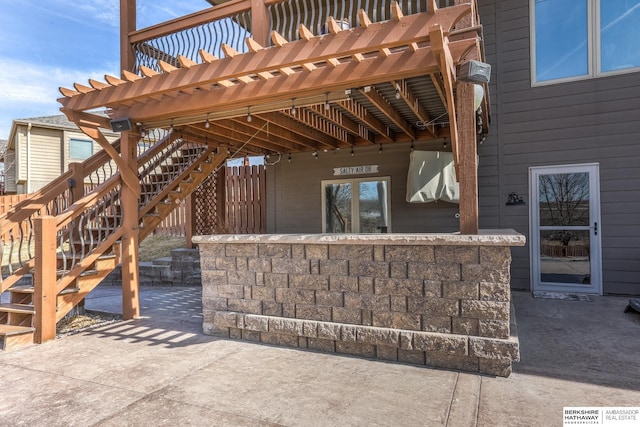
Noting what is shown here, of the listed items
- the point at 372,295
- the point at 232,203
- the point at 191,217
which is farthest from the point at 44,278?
the point at 232,203

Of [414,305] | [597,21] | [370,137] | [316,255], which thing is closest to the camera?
[414,305]

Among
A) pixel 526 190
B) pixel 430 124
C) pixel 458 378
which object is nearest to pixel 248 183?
pixel 430 124

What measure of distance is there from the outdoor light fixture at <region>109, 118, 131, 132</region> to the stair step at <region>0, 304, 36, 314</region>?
2284mm

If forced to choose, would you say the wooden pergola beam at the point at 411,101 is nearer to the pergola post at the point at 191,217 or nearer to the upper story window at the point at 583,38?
the upper story window at the point at 583,38

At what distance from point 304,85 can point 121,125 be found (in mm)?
2583

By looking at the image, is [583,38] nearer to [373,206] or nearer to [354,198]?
[373,206]

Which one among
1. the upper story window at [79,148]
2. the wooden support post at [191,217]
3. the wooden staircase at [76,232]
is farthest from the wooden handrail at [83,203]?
the upper story window at [79,148]

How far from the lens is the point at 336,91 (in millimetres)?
3754

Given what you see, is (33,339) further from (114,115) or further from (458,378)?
(458,378)

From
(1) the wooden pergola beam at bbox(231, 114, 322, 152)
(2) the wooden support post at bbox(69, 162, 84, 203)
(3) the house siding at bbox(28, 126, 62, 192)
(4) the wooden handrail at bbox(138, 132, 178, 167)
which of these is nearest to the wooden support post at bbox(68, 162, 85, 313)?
(2) the wooden support post at bbox(69, 162, 84, 203)

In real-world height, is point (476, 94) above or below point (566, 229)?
above

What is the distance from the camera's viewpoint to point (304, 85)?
3.58m

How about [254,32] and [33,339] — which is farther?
[254,32]

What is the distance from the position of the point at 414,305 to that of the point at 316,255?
1.00 metres
